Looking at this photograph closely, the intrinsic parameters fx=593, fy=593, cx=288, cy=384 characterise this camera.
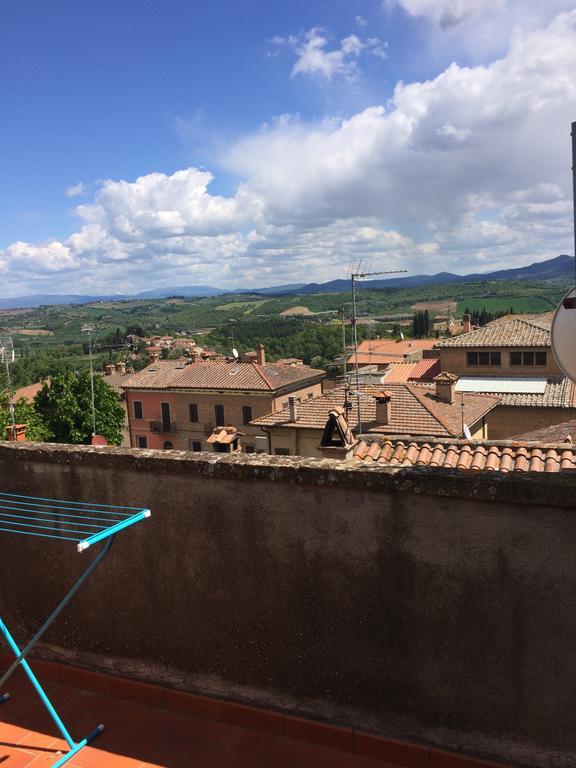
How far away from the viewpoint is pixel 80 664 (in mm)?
3902

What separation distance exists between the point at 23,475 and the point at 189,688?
1.71 meters

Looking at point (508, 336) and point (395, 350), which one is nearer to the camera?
point (508, 336)

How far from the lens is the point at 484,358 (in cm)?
3506

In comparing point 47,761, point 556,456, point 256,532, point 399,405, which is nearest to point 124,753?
point 47,761

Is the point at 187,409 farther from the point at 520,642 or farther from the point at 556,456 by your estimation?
the point at 520,642

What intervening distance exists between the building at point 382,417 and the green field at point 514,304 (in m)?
106

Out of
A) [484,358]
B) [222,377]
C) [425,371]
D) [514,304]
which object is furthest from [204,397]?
[514,304]

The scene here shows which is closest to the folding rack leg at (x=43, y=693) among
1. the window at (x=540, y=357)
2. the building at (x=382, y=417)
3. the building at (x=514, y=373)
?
the building at (x=382, y=417)

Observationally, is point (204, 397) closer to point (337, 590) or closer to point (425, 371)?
point (425, 371)

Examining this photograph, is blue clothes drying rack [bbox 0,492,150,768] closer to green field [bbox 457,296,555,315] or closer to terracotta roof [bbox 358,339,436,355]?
terracotta roof [bbox 358,339,436,355]

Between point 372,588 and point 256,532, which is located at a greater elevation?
point 256,532

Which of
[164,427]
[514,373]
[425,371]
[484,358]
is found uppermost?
[484,358]

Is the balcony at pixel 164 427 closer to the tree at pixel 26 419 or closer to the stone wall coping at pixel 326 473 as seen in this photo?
the tree at pixel 26 419

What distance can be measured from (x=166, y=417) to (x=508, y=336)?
928 inches
